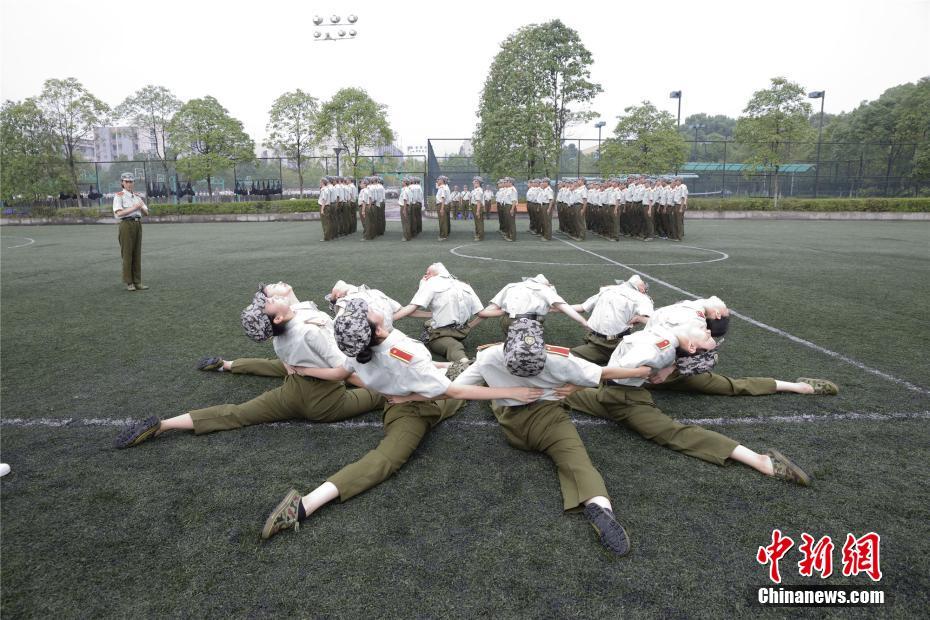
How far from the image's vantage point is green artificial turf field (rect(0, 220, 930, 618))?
100 inches

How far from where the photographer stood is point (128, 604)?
8.17ft

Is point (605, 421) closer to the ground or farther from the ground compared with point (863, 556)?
farther from the ground

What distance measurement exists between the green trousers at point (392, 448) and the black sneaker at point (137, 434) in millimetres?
1689

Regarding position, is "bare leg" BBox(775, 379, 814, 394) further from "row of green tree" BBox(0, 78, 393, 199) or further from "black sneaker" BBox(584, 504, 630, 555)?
"row of green tree" BBox(0, 78, 393, 199)

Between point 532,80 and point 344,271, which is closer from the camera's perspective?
point 344,271

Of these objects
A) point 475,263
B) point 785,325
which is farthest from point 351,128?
point 785,325

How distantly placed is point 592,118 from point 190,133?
25510mm

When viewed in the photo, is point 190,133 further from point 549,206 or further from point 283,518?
point 283,518

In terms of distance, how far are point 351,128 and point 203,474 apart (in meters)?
32.8

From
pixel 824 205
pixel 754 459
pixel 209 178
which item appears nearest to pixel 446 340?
pixel 754 459

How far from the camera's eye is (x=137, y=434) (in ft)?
13.0

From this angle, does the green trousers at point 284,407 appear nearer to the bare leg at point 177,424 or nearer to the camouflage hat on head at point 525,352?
the bare leg at point 177,424

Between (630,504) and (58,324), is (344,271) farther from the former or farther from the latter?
(630,504)

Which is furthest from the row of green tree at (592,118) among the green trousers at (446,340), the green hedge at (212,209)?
the green trousers at (446,340)
